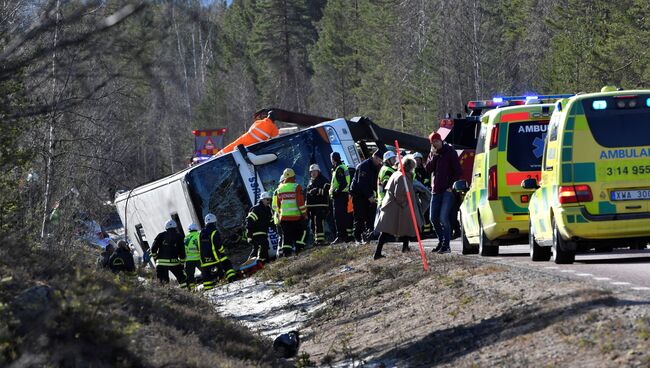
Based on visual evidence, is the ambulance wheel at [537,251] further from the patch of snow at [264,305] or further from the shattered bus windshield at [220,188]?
the shattered bus windshield at [220,188]

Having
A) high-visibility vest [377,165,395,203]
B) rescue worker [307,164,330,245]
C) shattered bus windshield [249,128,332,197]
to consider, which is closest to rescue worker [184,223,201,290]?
rescue worker [307,164,330,245]

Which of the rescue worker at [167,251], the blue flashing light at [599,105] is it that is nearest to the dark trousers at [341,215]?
the rescue worker at [167,251]

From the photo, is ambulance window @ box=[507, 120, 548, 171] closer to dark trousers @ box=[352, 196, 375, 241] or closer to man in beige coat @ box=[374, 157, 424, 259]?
man in beige coat @ box=[374, 157, 424, 259]

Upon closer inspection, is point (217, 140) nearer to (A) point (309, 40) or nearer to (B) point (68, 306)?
(B) point (68, 306)

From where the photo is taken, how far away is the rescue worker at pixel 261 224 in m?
25.8

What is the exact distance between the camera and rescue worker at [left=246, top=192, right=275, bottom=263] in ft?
84.7

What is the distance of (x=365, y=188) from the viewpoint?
24.2 meters

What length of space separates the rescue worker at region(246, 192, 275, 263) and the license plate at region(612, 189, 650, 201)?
38.9 feet

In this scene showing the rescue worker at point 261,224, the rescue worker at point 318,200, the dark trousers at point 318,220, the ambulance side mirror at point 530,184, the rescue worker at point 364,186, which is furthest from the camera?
the dark trousers at point 318,220

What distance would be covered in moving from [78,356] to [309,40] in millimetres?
91870

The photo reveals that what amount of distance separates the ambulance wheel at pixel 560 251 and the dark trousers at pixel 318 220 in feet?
34.8

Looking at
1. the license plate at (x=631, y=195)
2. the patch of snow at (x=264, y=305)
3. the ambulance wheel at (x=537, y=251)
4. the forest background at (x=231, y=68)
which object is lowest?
the patch of snow at (x=264, y=305)

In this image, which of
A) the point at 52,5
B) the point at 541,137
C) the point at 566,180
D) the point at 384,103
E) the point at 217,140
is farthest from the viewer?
the point at 384,103

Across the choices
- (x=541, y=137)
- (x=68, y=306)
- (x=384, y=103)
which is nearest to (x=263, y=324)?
(x=541, y=137)
